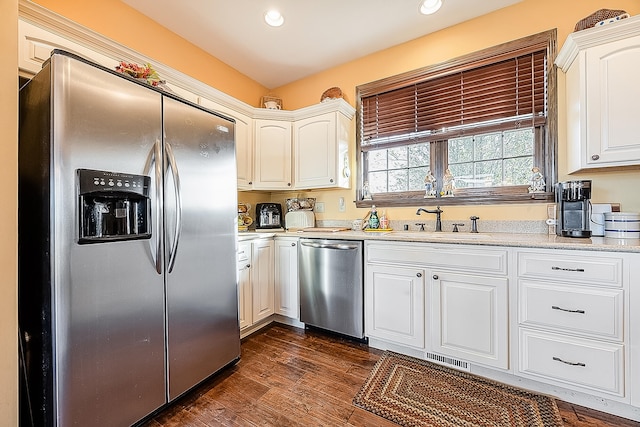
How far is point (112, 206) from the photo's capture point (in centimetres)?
127

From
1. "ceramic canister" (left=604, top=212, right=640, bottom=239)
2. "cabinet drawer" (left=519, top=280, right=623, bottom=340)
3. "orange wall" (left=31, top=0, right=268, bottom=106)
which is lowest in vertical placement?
"cabinet drawer" (left=519, top=280, right=623, bottom=340)

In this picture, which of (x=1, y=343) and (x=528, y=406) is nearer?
(x=1, y=343)

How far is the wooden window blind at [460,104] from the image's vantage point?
6.97ft

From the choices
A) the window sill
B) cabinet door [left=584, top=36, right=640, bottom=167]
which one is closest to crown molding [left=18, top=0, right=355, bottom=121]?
the window sill

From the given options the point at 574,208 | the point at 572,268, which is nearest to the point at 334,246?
the point at 572,268

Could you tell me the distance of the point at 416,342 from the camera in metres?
1.93

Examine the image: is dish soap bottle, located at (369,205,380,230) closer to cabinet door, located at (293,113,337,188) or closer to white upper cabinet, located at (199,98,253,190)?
cabinet door, located at (293,113,337,188)

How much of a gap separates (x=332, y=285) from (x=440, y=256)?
0.89 meters

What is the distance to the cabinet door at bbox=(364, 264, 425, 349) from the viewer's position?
6.28 ft

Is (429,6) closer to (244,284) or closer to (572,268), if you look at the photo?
(572,268)

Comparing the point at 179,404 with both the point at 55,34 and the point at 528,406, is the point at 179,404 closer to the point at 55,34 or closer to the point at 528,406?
the point at 528,406

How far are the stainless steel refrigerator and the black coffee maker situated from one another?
235cm

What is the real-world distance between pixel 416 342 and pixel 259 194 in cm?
227

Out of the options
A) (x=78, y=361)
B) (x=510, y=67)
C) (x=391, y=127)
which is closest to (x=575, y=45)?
(x=510, y=67)
